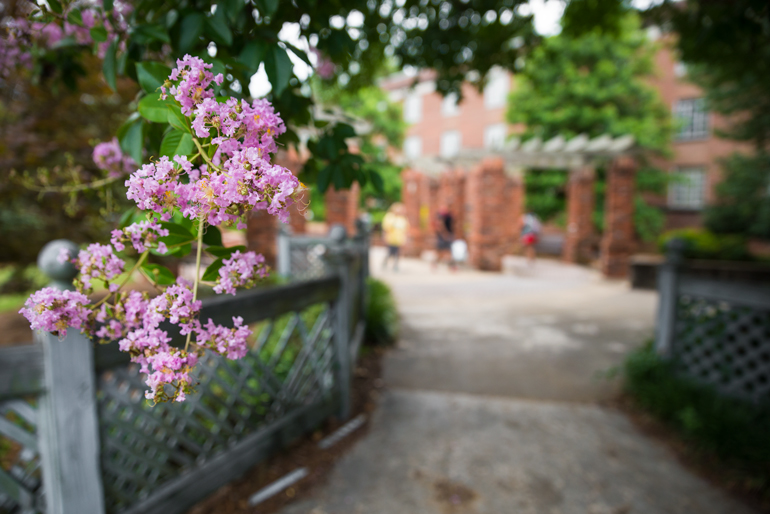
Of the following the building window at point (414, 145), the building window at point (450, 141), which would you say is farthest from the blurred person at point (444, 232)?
the building window at point (414, 145)

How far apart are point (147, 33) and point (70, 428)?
151cm

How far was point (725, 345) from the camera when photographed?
366 cm

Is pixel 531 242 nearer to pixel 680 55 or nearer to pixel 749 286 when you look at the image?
pixel 680 55

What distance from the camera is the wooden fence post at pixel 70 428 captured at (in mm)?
1624

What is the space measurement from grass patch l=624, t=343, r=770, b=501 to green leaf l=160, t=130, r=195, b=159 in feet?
11.8

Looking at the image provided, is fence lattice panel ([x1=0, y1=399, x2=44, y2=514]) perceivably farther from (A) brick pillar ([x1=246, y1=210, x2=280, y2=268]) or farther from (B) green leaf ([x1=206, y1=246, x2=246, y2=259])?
(A) brick pillar ([x1=246, y1=210, x2=280, y2=268])

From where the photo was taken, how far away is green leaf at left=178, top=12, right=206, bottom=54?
0.94m

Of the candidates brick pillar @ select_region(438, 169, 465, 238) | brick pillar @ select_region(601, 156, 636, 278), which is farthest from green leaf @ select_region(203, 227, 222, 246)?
brick pillar @ select_region(438, 169, 465, 238)

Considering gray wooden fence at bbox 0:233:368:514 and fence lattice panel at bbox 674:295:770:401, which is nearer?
gray wooden fence at bbox 0:233:368:514

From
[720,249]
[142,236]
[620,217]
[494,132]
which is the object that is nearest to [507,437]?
[142,236]

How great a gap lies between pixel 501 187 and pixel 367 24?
9.91 meters

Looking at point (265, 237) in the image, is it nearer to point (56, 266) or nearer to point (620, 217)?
point (56, 266)

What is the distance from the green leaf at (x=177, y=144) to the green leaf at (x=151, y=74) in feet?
0.96

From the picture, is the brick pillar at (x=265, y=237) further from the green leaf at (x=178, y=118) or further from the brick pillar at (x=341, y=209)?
the green leaf at (x=178, y=118)
